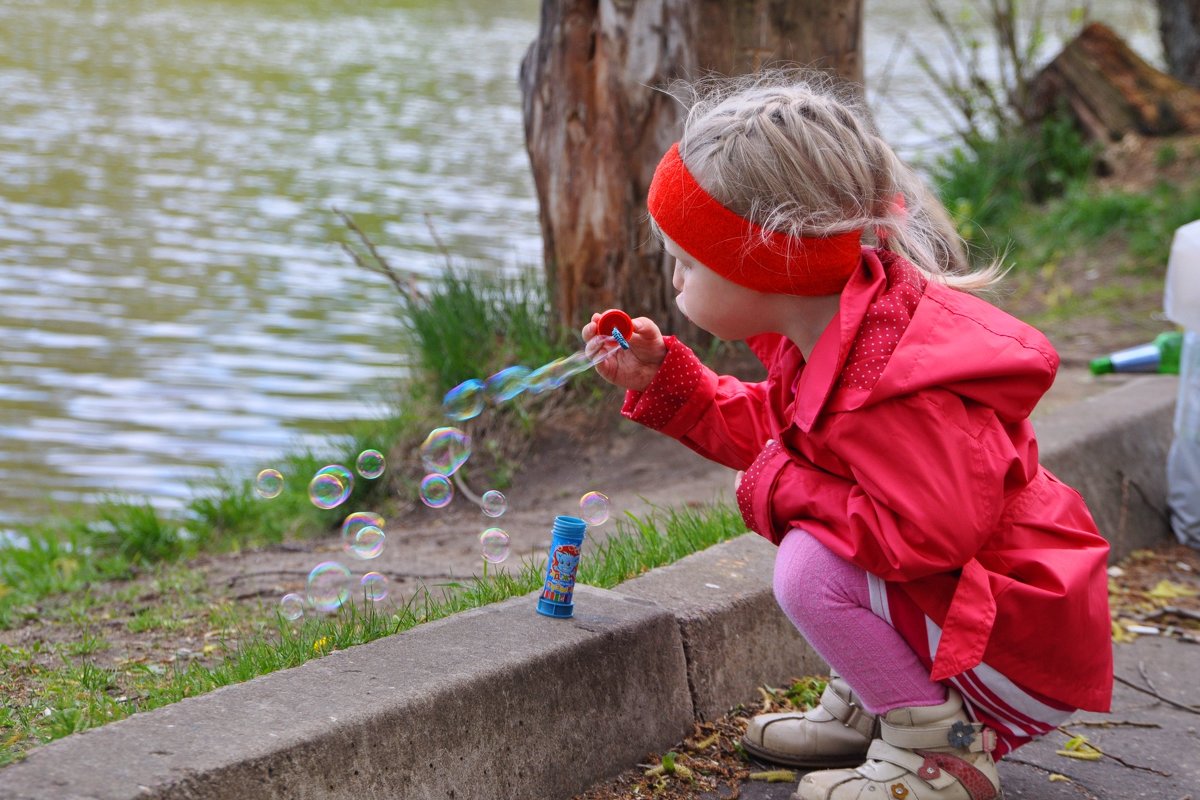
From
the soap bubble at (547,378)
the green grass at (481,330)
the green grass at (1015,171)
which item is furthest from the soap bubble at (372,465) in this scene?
the green grass at (1015,171)

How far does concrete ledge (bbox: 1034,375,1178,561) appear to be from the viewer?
4.22m

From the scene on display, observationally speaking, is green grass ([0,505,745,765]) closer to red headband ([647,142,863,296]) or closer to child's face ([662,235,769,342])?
child's face ([662,235,769,342])

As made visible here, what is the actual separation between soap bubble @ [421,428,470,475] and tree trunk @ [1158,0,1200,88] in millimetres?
7449

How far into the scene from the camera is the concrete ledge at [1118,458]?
422 cm

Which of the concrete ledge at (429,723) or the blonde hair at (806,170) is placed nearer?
the concrete ledge at (429,723)

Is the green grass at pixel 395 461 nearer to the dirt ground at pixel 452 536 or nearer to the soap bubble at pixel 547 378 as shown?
the dirt ground at pixel 452 536

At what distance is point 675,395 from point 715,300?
29cm

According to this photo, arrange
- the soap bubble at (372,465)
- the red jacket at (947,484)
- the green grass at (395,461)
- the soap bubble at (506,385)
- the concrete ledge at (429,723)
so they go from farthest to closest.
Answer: the green grass at (395,461), the soap bubble at (372,465), the soap bubble at (506,385), the red jacket at (947,484), the concrete ledge at (429,723)

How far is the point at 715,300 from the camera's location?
100 inches

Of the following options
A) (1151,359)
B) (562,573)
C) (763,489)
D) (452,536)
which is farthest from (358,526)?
(1151,359)

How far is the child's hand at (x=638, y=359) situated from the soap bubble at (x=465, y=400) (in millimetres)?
539

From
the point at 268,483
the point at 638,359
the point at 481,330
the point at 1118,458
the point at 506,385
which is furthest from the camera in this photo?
the point at 481,330

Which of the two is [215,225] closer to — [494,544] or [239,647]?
[494,544]

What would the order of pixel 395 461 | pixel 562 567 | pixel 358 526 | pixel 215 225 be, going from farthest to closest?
pixel 215 225 → pixel 395 461 → pixel 358 526 → pixel 562 567
